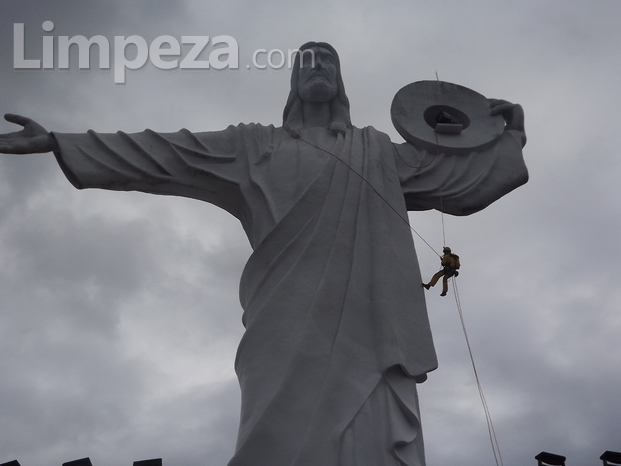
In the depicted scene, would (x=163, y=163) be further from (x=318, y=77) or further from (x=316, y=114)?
(x=318, y=77)

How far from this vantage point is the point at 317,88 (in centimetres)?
905

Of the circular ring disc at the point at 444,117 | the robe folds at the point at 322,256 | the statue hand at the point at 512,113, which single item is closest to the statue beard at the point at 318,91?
the robe folds at the point at 322,256

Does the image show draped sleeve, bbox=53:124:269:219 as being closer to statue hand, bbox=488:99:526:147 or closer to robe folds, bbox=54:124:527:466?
robe folds, bbox=54:124:527:466

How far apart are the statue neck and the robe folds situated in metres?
0.28

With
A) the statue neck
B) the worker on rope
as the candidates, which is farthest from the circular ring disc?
the worker on rope

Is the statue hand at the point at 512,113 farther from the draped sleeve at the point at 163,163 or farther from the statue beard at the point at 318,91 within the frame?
the draped sleeve at the point at 163,163

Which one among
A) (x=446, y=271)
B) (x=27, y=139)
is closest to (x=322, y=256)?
(x=446, y=271)

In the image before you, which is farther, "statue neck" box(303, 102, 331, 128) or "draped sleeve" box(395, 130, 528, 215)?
"statue neck" box(303, 102, 331, 128)

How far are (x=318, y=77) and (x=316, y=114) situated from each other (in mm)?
381

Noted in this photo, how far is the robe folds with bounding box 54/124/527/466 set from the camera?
6.52m

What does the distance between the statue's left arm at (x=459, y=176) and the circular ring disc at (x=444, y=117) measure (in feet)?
0.34

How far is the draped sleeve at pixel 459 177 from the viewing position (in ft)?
28.3

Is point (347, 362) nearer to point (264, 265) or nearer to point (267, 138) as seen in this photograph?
point (264, 265)

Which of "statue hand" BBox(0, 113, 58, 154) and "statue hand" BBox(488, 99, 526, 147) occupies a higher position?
"statue hand" BBox(488, 99, 526, 147)
